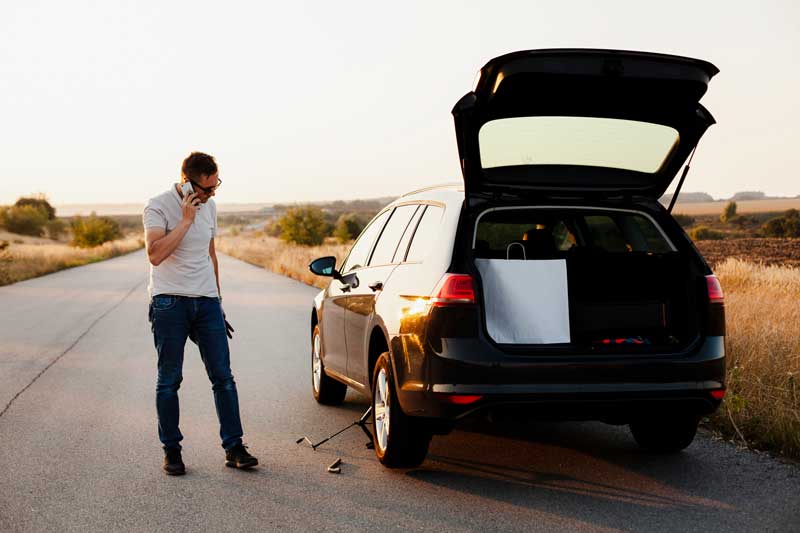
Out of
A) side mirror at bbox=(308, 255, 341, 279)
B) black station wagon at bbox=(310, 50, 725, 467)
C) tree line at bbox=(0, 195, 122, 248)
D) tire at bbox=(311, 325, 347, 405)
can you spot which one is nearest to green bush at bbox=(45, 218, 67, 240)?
tree line at bbox=(0, 195, 122, 248)

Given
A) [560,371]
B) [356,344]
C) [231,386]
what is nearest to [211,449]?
[231,386]

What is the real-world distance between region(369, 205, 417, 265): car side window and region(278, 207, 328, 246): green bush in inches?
2479

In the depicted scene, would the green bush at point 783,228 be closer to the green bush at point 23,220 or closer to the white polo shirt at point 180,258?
the white polo shirt at point 180,258

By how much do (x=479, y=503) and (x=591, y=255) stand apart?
5.54 feet

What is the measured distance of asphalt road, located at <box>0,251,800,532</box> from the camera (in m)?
4.79

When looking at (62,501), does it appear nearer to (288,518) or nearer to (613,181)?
(288,518)

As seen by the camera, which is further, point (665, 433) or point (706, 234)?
point (706, 234)

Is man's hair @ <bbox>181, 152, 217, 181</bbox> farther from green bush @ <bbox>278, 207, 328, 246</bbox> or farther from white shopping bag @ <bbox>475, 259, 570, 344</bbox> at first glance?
green bush @ <bbox>278, 207, 328, 246</bbox>

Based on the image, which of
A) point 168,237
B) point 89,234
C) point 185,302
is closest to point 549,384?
point 185,302

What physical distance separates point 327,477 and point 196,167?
80.1 inches

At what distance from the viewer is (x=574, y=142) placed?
5.84m

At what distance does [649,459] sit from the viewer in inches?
240

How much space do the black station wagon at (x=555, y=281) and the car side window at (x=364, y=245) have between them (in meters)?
0.72

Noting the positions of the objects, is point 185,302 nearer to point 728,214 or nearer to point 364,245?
point 364,245
